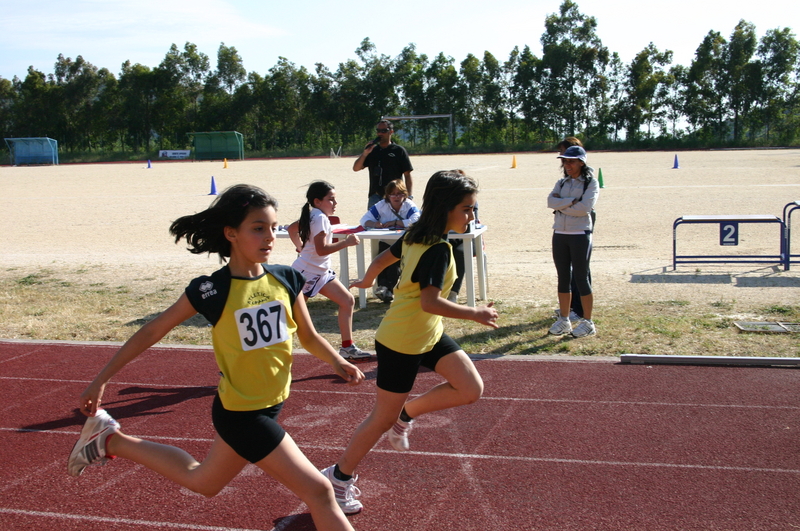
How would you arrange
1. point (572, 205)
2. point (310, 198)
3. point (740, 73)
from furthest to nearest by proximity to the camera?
point (740, 73) < point (572, 205) < point (310, 198)

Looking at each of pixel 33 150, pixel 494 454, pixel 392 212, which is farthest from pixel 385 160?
pixel 33 150

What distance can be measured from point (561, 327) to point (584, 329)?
232 mm

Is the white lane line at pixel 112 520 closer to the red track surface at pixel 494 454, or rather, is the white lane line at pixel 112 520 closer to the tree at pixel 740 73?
the red track surface at pixel 494 454

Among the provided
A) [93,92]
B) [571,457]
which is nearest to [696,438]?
[571,457]

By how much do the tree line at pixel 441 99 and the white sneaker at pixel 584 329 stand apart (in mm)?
58022

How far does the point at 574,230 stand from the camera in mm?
7309

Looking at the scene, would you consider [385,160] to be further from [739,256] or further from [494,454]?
[494,454]

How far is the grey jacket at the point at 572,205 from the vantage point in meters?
7.20

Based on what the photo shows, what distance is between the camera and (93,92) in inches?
3118

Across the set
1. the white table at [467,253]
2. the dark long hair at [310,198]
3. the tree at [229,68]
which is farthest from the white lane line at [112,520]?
the tree at [229,68]

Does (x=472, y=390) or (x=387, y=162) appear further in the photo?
(x=387, y=162)

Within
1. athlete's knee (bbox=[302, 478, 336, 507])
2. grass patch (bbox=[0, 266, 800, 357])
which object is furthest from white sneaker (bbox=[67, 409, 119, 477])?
grass patch (bbox=[0, 266, 800, 357])

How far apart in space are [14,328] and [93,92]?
79395 mm

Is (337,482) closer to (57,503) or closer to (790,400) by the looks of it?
(57,503)
